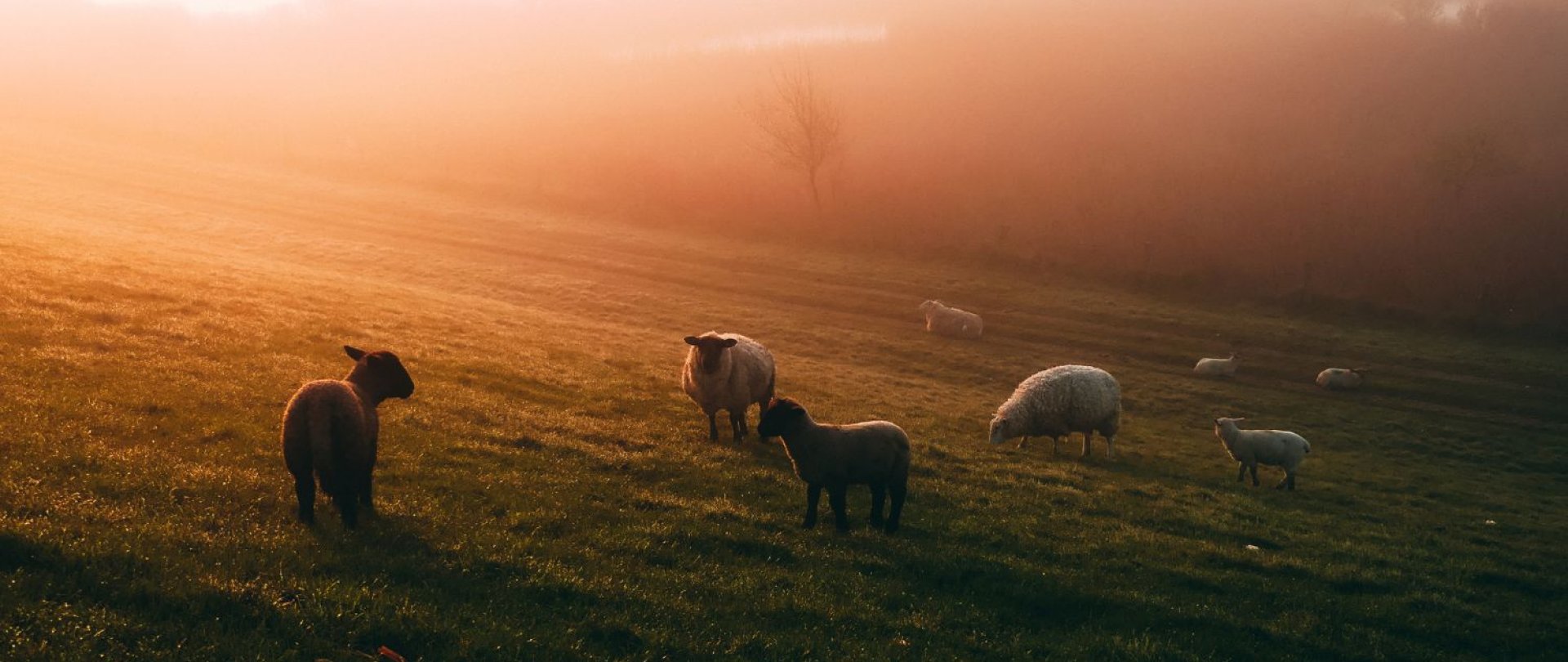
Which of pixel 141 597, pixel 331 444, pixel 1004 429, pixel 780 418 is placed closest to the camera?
pixel 141 597

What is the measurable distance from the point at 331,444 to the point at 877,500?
7.37 m

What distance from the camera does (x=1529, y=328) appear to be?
4316 cm

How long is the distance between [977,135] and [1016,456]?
6300 cm

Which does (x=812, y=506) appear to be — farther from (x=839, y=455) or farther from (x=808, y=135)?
(x=808, y=135)

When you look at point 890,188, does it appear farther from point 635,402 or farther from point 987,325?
point 635,402

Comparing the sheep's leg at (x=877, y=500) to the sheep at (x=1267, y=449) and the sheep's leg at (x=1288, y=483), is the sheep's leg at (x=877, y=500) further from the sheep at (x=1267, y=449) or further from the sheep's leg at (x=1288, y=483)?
the sheep's leg at (x=1288, y=483)

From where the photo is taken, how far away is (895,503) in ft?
41.4

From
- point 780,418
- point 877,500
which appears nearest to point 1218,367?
point 877,500

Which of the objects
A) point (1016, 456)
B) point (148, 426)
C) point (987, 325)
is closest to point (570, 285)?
point (987, 325)

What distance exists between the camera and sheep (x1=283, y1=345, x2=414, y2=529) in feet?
30.3

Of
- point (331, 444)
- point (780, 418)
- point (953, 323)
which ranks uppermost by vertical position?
point (780, 418)

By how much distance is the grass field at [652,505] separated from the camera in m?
8.15

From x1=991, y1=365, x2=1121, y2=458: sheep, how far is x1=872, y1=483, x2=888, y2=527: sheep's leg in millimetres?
10535

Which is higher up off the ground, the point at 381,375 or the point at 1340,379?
the point at 381,375
